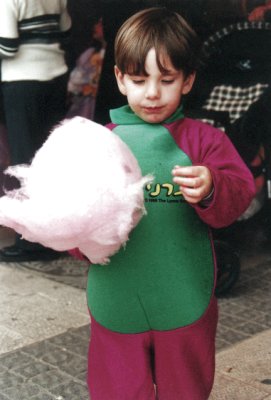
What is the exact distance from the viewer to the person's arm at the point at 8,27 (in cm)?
437

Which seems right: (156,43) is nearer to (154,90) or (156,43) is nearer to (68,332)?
(154,90)

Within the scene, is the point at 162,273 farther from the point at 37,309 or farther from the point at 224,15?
the point at 224,15

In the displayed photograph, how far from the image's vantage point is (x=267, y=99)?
446cm

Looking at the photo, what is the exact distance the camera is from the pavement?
3.08m

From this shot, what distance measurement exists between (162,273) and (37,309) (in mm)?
2081

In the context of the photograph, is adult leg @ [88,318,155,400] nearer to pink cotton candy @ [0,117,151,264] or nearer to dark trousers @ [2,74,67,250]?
pink cotton candy @ [0,117,151,264]

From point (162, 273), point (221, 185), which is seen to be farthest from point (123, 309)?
point (221, 185)

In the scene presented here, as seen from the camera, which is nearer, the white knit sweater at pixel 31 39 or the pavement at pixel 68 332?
the pavement at pixel 68 332

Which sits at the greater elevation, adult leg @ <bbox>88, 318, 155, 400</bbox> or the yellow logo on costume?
the yellow logo on costume

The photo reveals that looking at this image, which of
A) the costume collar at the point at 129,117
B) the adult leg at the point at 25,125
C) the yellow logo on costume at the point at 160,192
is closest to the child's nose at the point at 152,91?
the costume collar at the point at 129,117

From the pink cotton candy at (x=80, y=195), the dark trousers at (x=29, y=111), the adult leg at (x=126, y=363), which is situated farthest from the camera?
the dark trousers at (x=29, y=111)

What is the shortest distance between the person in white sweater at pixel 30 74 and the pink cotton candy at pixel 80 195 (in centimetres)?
272

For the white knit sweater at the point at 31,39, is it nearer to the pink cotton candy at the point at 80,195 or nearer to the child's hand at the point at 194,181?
the pink cotton candy at the point at 80,195

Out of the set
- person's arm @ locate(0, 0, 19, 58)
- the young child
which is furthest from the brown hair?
person's arm @ locate(0, 0, 19, 58)
